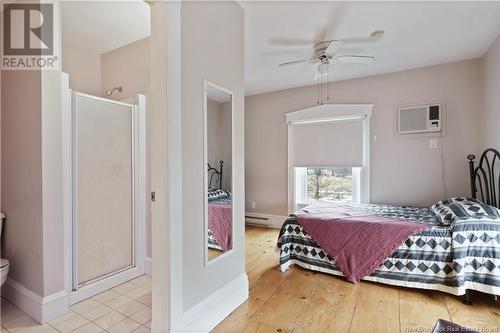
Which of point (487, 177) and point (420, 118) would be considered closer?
point (487, 177)

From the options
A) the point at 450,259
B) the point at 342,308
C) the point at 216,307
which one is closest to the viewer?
the point at 216,307

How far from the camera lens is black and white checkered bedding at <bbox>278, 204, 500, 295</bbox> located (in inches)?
80.9

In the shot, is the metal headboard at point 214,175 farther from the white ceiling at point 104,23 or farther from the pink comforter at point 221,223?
the white ceiling at point 104,23

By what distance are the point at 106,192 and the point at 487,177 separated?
13.3 feet

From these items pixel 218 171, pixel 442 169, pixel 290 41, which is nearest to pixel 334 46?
pixel 290 41

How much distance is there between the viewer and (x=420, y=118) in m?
3.50

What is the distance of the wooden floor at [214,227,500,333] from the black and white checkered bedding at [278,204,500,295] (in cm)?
12

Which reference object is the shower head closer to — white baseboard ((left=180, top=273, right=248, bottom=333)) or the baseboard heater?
white baseboard ((left=180, top=273, right=248, bottom=333))

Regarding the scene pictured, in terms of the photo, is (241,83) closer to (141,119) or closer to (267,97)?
(141,119)

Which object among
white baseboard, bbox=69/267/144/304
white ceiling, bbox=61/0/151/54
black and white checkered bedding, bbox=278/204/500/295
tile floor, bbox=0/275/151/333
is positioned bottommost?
tile floor, bbox=0/275/151/333

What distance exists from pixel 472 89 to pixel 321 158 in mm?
2068

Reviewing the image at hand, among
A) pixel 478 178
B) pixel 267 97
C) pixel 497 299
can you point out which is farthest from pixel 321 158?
pixel 497 299

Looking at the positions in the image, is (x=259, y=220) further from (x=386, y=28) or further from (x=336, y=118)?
(x=386, y=28)

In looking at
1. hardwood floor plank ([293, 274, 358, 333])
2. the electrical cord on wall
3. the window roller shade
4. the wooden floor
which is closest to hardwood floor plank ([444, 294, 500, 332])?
the wooden floor
